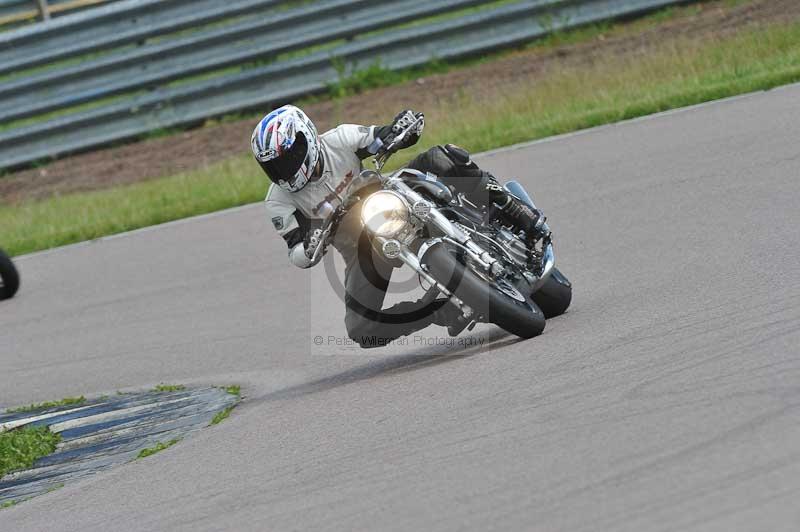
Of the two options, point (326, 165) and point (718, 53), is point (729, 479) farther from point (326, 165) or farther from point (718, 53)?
point (718, 53)

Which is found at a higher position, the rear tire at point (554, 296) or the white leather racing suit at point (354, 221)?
the white leather racing suit at point (354, 221)

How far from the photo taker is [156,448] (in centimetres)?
677

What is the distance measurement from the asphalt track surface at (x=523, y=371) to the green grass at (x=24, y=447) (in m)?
0.93

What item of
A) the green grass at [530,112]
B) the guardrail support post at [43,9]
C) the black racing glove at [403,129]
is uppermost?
→ the black racing glove at [403,129]

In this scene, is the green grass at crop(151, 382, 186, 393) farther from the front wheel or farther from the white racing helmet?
→ the front wheel

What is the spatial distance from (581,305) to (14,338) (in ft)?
15.3

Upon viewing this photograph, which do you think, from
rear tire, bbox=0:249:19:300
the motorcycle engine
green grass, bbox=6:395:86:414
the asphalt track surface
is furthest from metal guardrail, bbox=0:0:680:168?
the motorcycle engine

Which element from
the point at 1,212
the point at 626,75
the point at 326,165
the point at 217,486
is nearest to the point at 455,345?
the point at 326,165

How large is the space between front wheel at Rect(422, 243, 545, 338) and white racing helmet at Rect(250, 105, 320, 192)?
2.75 feet

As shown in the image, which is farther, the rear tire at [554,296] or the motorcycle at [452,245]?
the rear tire at [554,296]

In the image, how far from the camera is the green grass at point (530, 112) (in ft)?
42.9

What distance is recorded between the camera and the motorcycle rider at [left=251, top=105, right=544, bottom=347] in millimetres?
6922

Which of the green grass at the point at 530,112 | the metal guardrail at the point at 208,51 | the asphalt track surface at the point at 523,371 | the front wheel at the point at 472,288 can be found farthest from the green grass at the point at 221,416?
the metal guardrail at the point at 208,51

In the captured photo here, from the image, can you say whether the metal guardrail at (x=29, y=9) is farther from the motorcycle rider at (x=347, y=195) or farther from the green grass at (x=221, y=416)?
the green grass at (x=221, y=416)
